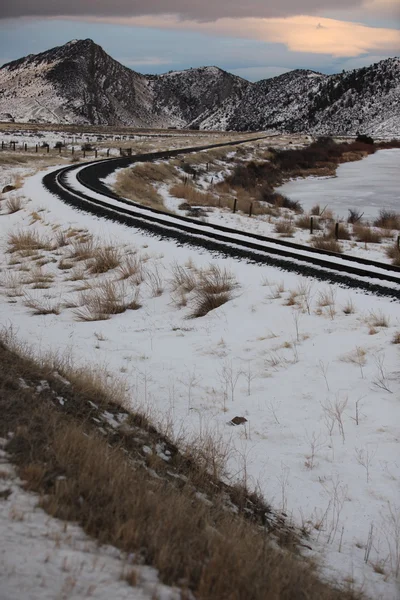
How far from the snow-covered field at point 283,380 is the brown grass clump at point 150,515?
868mm

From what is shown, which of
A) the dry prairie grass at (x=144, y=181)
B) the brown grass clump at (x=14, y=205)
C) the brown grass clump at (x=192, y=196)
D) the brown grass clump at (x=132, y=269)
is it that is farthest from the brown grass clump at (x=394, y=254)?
the brown grass clump at (x=14, y=205)

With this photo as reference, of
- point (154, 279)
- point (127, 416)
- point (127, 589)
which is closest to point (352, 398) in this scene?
point (127, 416)

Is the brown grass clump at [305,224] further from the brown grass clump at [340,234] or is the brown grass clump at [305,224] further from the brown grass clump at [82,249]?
the brown grass clump at [82,249]

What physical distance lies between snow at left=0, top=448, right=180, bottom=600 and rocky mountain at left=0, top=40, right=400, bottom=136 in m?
110

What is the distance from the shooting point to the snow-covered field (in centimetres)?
462

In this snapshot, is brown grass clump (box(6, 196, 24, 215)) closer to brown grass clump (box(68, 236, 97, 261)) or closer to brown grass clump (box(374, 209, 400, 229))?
brown grass clump (box(68, 236, 97, 261))

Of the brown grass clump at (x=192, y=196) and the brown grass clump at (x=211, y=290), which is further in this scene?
the brown grass clump at (x=192, y=196)

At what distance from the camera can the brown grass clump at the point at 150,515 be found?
8.96 feet

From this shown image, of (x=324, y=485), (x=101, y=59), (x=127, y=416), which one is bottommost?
(x=324, y=485)

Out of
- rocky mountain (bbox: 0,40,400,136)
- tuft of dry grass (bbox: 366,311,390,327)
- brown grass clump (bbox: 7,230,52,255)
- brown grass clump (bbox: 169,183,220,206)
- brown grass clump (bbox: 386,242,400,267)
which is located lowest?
brown grass clump (bbox: 7,230,52,255)

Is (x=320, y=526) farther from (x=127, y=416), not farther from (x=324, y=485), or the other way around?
(x=127, y=416)

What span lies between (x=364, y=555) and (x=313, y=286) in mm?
6252

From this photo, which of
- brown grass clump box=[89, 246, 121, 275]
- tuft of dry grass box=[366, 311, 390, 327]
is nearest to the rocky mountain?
brown grass clump box=[89, 246, 121, 275]

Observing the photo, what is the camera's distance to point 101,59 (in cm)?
18738
